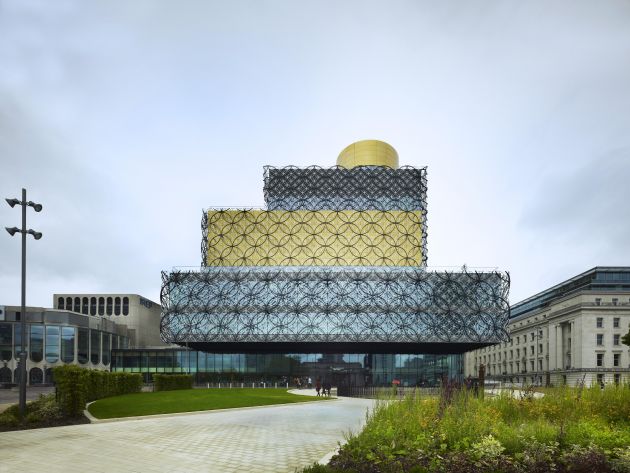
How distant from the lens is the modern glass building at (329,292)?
6831cm

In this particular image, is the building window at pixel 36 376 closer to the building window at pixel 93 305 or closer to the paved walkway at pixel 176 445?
the building window at pixel 93 305

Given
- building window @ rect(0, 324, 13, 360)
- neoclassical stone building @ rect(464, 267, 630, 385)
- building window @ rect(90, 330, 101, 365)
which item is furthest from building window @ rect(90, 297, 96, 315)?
neoclassical stone building @ rect(464, 267, 630, 385)

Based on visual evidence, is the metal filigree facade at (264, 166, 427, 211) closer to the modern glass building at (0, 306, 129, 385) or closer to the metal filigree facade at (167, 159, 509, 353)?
the metal filigree facade at (167, 159, 509, 353)

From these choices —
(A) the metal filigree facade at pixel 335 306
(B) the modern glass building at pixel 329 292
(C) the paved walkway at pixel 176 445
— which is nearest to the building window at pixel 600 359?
(B) the modern glass building at pixel 329 292

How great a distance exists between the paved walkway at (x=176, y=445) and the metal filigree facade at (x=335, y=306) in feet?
154

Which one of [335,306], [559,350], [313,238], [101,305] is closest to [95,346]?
[101,305]

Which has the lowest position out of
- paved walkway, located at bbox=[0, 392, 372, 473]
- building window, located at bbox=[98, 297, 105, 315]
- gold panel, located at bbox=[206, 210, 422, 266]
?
building window, located at bbox=[98, 297, 105, 315]

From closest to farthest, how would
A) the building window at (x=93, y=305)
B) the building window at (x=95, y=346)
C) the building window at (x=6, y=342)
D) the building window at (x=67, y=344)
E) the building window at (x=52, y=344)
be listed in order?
the building window at (x=6, y=342), the building window at (x=52, y=344), the building window at (x=67, y=344), the building window at (x=95, y=346), the building window at (x=93, y=305)

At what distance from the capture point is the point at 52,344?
78.4 metres

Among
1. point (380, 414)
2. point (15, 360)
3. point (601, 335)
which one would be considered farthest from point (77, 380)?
point (601, 335)

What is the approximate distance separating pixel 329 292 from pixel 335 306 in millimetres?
2328

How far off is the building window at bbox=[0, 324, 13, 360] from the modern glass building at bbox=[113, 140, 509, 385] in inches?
678

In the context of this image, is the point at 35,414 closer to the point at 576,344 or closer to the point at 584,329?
the point at 584,329

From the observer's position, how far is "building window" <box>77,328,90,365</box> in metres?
82.0
